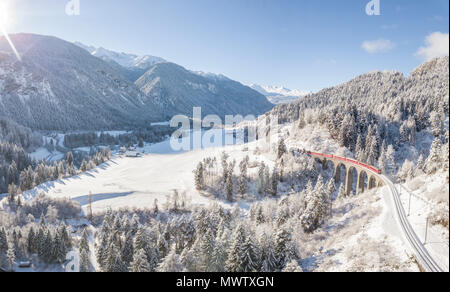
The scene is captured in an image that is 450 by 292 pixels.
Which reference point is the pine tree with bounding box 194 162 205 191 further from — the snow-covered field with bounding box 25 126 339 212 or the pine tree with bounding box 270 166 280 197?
the pine tree with bounding box 270 166 280 197

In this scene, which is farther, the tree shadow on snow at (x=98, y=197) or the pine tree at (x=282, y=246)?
the tree shadow on snow at (x=98, y=197)

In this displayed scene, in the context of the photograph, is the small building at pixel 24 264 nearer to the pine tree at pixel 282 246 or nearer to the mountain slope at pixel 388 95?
the pine tree at pixel 282 246

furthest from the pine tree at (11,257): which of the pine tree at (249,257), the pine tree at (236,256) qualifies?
the pine tree at (249,257)

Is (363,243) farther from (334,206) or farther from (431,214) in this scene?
(334,206)

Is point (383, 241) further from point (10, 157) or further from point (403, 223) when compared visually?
point (10, 157)

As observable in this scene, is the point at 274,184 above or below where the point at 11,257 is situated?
above

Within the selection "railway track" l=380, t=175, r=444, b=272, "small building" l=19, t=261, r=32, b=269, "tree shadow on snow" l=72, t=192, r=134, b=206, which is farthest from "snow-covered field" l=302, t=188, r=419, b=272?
"tree shadow on snow" l=72, t=192, r=134, b=206

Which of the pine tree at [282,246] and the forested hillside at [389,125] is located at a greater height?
the forested hillside at [389,125]

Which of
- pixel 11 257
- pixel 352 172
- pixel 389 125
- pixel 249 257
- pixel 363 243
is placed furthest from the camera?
pixel 389 125

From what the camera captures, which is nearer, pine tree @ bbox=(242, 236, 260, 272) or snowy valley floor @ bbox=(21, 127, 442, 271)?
snowy valley floor @ bbox=(21, 127, 442, 271)

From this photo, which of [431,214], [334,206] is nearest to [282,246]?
[431,214]

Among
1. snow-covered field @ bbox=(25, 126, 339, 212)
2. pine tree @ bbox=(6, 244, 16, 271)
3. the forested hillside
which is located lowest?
pine tree @ bbox=(6, 244, 16, 271)

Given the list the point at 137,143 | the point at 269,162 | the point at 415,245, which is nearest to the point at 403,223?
the point at 415,245

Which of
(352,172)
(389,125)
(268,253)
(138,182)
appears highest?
(389,125)
